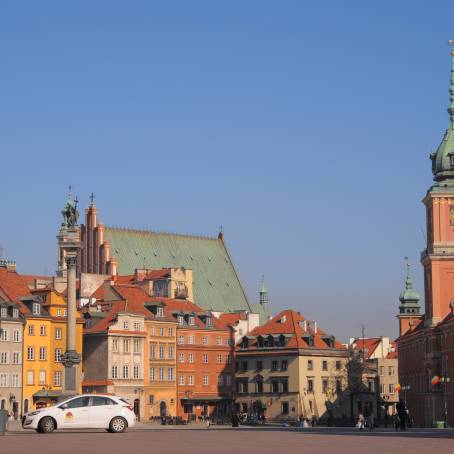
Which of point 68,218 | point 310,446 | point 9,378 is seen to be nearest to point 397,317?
point 9,378

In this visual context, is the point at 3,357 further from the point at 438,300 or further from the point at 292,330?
the point at 438,300

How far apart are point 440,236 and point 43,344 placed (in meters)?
48.2

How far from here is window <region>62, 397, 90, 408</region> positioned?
52969mm

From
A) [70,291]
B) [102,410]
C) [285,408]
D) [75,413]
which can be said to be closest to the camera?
[75,413]

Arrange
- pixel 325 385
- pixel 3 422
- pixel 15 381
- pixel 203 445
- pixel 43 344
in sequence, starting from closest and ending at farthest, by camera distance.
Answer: pixel 203 445, pixel 3 422, pixel 15 381, pixel 43 344, pixel 325 385

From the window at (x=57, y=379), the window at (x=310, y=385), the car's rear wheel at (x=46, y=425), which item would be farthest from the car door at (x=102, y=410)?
the window at (x=310, y=385)

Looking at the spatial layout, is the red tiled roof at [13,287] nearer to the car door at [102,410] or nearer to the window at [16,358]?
the window at [16,358]

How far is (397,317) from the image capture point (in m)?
177

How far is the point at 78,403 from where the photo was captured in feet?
174

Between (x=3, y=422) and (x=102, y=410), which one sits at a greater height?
(x=102, y=410)

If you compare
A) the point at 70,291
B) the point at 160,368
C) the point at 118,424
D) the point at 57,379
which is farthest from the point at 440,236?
the point at 118,424

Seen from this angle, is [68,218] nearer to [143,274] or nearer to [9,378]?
[9,378]

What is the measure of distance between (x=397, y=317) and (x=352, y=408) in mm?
29161

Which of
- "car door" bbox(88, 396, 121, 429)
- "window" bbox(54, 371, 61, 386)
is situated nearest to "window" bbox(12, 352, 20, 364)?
"window" bbox(54, 371, 61, 386)
